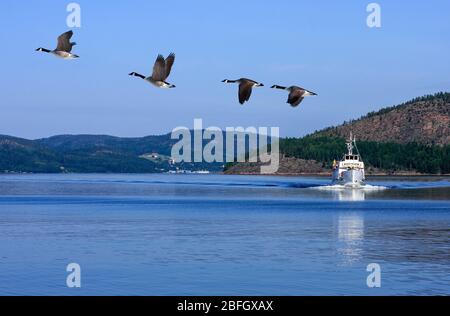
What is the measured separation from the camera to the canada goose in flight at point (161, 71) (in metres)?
36.0

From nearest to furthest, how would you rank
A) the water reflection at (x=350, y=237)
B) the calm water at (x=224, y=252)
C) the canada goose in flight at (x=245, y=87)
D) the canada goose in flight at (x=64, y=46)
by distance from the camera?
the canada goose in flight at (x=245, y=87) → the calm water at (x=224, y=252) → the canada goose in flight at (x=64, y=46) → the water reflection at (x=350, y=237)

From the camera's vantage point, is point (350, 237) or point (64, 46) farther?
point (350, 237)

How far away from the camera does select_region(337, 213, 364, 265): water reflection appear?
156 feet

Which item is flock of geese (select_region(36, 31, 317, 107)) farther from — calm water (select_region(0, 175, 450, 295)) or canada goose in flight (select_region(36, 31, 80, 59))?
calm water (select_region(0, 175, 450, 295))

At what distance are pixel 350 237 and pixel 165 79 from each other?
89.2ft

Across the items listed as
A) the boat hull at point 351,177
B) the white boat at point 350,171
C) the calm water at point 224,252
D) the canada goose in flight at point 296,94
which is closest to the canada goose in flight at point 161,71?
the canada goose in flight at point 296,94

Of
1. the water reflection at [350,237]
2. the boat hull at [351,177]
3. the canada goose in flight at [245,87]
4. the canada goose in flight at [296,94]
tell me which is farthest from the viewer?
the boat hull at [351,177]

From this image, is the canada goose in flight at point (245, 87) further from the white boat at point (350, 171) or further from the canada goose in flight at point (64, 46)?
the white boat at point (350, 171)

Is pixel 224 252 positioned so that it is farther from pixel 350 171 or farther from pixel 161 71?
pixel 350 171

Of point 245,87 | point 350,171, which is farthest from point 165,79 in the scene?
point 350,171

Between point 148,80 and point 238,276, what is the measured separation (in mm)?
9733

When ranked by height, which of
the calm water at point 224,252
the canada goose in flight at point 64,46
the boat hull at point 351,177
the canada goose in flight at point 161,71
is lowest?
the calm water at point 224,252

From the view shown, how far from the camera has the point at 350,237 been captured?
59438 mm

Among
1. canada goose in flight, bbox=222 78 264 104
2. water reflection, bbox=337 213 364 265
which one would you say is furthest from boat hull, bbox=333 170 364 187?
canada goose in flight, bbox=222 78 264 104
